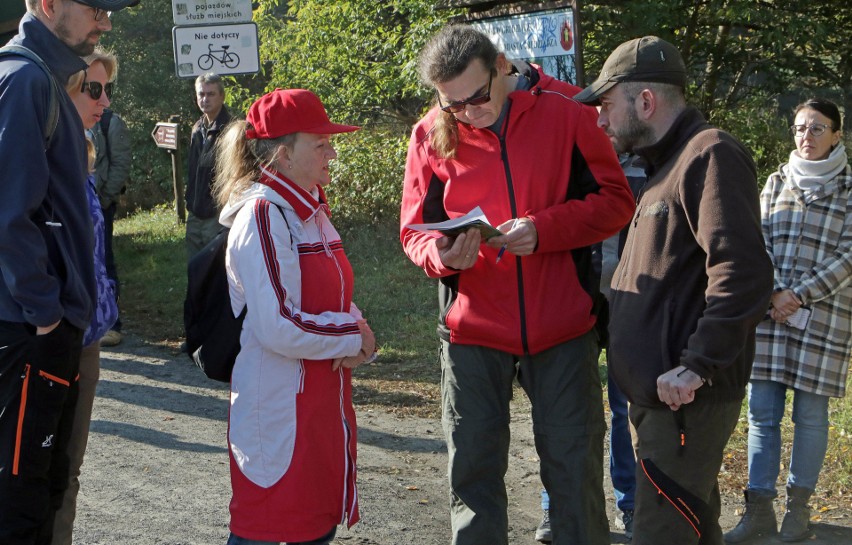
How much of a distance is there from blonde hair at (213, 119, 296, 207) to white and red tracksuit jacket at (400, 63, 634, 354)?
0.70 m

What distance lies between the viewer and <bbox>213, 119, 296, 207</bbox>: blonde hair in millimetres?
3590

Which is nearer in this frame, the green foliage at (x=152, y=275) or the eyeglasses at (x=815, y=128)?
the eyeglasses at (x=815, y=128)

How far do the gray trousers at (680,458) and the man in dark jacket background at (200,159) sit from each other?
5.88m

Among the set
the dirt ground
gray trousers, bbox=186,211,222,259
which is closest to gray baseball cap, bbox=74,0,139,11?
the dirt ground

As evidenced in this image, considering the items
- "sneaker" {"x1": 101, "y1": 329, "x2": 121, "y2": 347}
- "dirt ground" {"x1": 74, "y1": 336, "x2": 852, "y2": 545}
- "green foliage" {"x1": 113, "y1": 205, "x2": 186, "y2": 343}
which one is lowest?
"green foliage" {"x1": 113, "y1": 205, "x2": 186, "y2": 343}

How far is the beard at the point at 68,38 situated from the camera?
330 centimetres

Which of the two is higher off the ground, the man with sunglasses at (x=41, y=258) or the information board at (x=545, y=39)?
the information board at (x=545, y=39)

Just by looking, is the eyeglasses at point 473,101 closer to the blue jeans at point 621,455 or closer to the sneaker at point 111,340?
the blue jeans at point 621,455

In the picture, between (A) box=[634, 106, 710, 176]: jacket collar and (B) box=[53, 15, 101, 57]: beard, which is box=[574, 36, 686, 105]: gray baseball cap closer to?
(A) box=[634, 106, 710, 176]: jacket collar

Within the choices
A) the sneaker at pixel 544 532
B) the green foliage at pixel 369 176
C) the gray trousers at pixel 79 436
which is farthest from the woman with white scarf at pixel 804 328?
the green foliage at pixel 369 176

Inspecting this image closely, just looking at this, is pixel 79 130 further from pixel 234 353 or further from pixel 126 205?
pixel 126 205

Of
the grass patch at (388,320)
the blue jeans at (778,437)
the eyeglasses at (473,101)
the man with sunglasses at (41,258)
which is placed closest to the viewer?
the man with sunglasses at (41,258)

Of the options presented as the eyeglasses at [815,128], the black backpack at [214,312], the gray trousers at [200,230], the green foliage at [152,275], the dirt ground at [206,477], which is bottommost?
the green foliage at [152,275]

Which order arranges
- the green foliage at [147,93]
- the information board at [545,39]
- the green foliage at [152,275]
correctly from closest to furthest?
the information board at [545,39]
the green foliage at [152,275]
the green foliage at [147,93]
